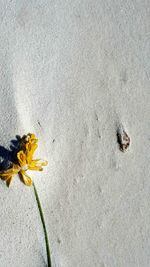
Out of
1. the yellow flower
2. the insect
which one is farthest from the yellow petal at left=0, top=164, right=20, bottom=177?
the insect

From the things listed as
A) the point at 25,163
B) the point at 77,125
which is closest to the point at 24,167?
the point at 25,163

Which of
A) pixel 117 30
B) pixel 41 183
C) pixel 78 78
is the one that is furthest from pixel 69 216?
pixel 117 30

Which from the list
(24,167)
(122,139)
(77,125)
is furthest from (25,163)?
(122,139)

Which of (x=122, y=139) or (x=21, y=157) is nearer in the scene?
(x=21, y=157)

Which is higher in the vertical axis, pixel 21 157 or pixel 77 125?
pixel 77 125

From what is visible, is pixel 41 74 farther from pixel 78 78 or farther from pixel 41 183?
pixel 41 183

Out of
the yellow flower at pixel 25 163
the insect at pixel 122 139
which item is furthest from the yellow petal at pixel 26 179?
the insect at pixel 122 139

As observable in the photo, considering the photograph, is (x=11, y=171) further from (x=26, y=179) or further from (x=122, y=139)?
(x=122, y=139)
